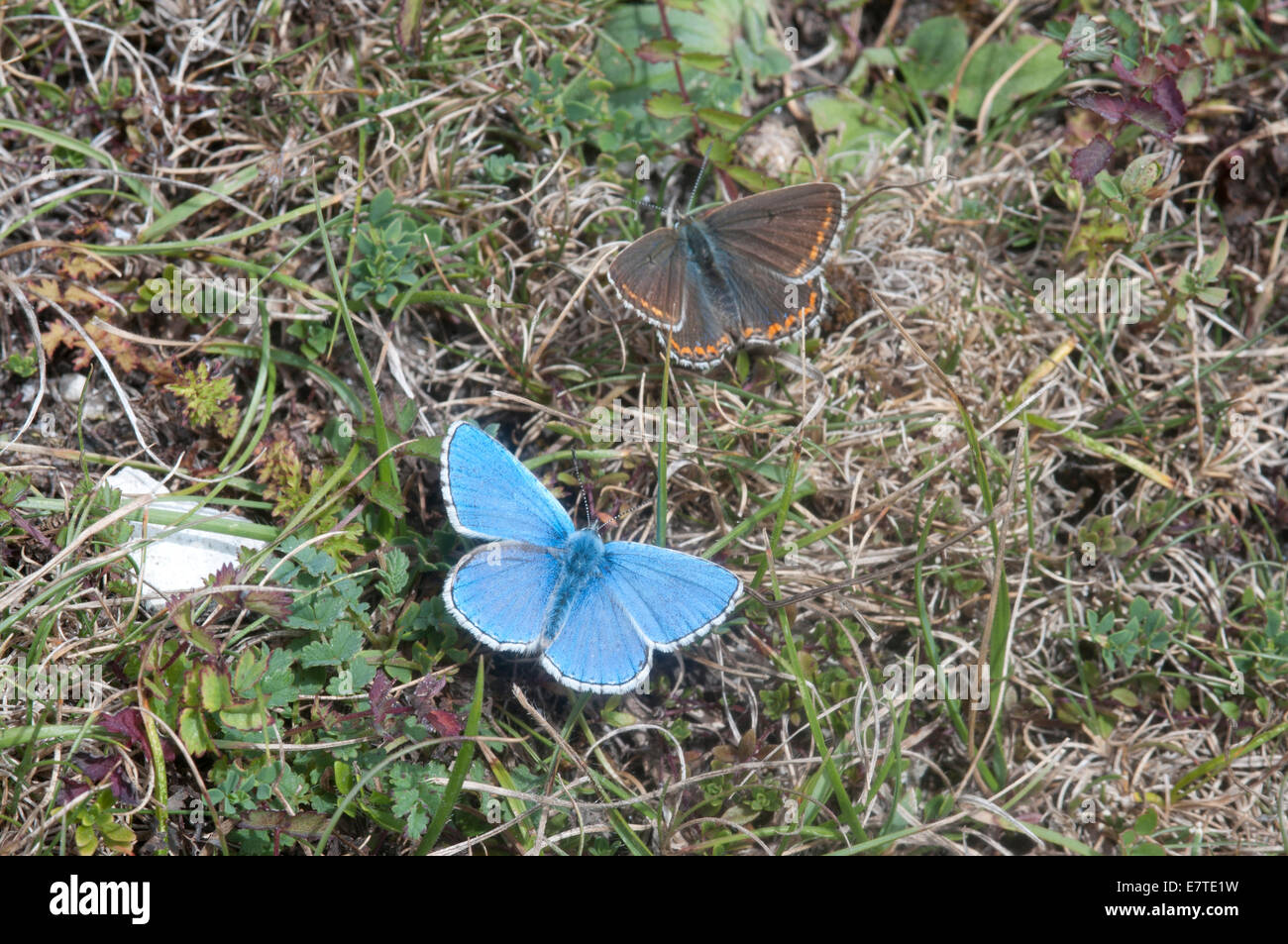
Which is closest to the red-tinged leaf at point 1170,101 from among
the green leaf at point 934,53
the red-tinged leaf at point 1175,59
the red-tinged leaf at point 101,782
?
the red-tinged leaf at point 1175,59

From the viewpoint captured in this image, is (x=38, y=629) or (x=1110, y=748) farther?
(x=1110, y=748)

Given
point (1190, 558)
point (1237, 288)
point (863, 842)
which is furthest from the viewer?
point (1237, 288)

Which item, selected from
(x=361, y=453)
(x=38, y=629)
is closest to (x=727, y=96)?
(x=361, y=453)

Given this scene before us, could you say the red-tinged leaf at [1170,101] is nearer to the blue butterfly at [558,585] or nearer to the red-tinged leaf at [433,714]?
the blue butterfly at [558,585]

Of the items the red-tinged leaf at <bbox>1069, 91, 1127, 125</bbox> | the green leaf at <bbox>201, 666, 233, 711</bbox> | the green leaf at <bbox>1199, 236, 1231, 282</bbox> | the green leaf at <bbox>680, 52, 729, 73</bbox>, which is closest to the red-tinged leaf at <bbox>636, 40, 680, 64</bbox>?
the green leaf at <bbox>680, 52, 729, 73</bbox>

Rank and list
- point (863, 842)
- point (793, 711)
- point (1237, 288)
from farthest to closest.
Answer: point (1237, 288) → point (793, 711) → point (863, 842)

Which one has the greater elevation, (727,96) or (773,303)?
(727,96)

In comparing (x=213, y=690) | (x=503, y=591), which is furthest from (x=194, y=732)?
(x=503, y=591)
